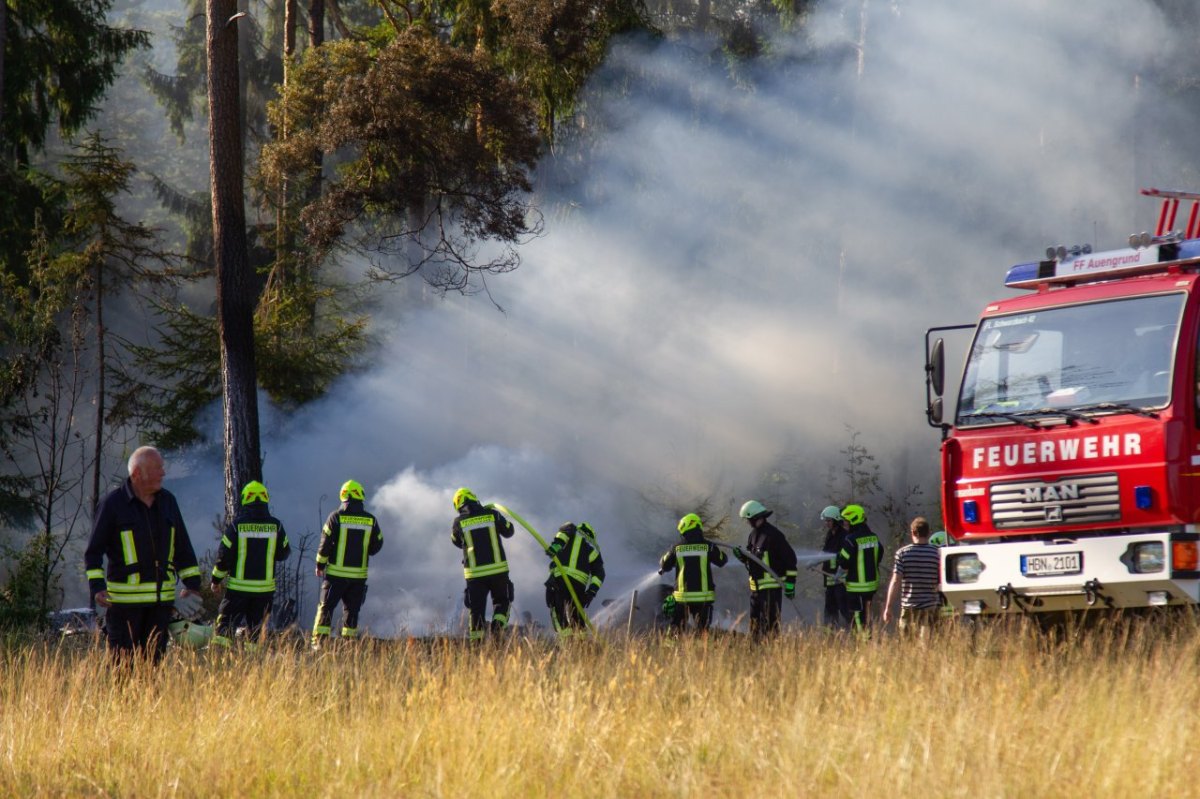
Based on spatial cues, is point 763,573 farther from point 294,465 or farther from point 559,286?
point 559,286

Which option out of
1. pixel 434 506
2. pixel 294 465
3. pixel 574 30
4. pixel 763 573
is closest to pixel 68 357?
pixel 294 465

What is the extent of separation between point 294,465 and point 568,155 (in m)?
8.20

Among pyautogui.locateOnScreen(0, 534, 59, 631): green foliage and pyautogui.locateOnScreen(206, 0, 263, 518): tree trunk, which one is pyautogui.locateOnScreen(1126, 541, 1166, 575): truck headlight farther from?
pyautogui.locateOnScreen(0, 534, 59, 631): green foliage

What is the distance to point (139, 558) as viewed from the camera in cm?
772

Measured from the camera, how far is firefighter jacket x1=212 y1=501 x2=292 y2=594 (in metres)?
10.5

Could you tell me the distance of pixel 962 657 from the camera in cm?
707

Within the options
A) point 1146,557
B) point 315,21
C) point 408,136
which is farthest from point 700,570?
point 315,21

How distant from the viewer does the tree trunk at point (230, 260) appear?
1359 cm

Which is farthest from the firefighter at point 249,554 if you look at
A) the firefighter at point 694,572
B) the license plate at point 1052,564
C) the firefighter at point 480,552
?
the license plate at point 1052,564

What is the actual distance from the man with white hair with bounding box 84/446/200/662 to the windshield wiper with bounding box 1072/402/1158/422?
17.9 feet

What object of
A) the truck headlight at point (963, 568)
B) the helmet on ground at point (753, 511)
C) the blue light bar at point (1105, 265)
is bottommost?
the truck headlight at point (963, 568)

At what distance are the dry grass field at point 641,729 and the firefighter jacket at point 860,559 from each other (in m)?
4.67

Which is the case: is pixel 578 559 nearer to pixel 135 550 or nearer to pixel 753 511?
pixel 753 511

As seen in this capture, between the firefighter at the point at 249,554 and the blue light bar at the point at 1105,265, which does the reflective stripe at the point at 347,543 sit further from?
the blue light bar at the point at 1105,265
